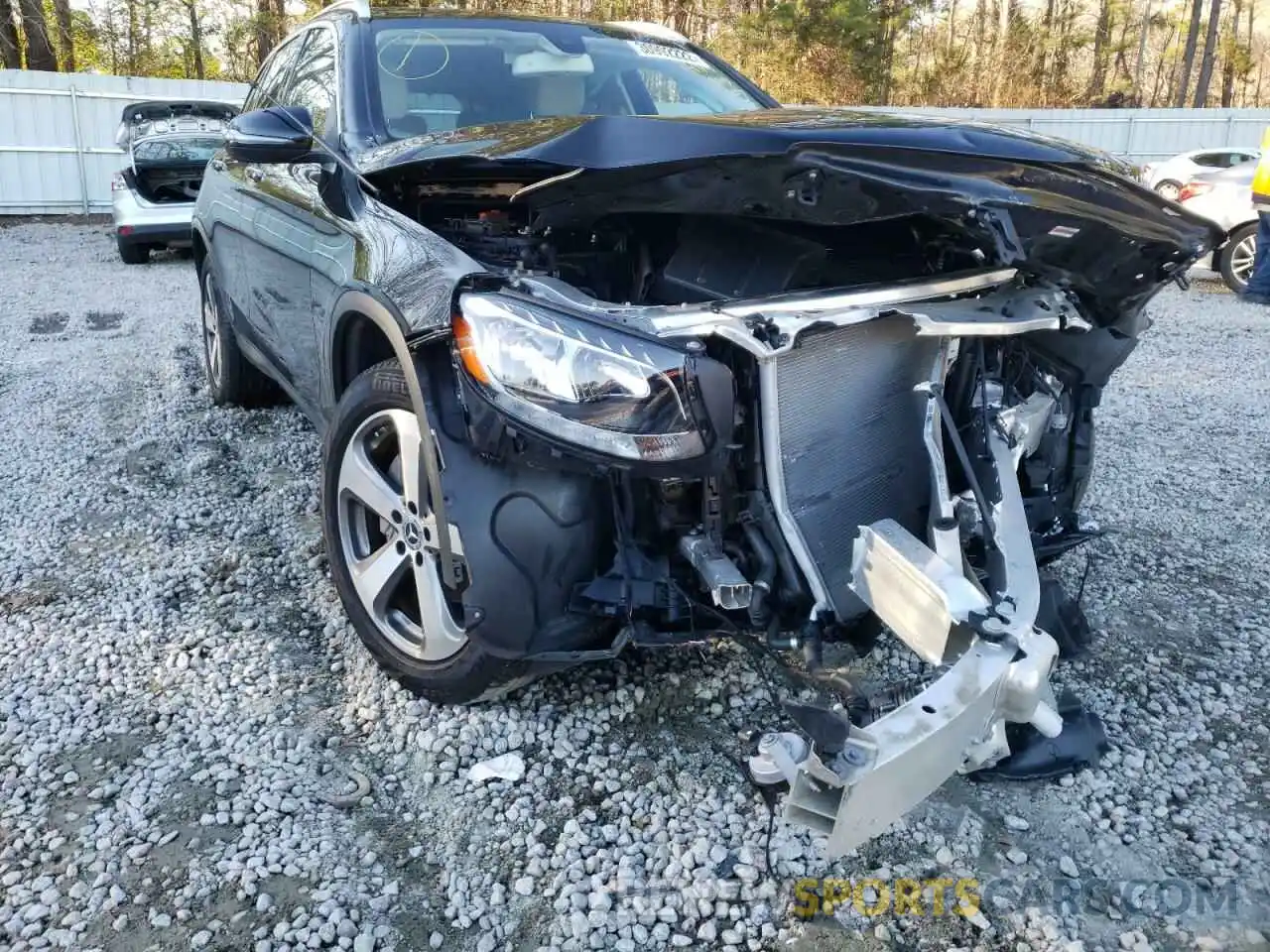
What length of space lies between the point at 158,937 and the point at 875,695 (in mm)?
1449

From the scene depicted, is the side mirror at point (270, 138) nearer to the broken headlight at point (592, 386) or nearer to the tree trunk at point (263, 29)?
the broken headlight at point (592, 386)

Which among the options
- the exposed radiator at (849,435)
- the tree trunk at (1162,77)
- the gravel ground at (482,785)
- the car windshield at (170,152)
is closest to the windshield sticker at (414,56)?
the gravel ground at (482,785)

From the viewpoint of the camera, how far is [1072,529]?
2920mm

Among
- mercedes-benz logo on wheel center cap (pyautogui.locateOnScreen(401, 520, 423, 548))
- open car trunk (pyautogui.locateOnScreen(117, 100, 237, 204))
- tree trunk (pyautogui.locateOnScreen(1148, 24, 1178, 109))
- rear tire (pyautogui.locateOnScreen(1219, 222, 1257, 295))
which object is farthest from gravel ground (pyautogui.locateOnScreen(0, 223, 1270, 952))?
tree trunk (pyautogui.locateOnScreen(1148, 24, 1178, 109))

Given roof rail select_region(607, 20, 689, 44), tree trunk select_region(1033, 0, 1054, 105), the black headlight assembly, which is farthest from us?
tree trunk select_region(1033, 0, 1054, 105)

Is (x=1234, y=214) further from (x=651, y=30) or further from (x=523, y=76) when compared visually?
(x=523, y=76)

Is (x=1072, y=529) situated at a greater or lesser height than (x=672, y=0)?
lesser

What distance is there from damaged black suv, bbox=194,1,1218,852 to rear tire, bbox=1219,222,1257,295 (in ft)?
29.4

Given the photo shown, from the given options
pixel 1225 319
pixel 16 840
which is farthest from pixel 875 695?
pixel 1225 319

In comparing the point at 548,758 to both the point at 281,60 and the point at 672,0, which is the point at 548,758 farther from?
the point at 672,0

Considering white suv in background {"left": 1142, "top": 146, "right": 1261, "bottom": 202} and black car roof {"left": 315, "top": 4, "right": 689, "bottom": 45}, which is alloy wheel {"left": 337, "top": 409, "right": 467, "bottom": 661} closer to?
black car roof {"left": 315, "top": 4, "right": 689, "bottom": 45}

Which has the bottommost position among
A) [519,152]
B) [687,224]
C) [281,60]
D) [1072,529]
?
[1072,529]

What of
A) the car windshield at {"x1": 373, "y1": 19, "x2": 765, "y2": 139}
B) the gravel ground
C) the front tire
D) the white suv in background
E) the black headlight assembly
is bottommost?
the gravel ground

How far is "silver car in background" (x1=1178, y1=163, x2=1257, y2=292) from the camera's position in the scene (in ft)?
33.7
